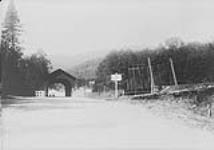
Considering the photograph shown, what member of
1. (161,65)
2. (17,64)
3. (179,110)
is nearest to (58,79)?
(17,64)

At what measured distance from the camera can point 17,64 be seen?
4.28ft

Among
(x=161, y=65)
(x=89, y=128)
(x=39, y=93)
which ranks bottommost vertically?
(x=89, y=128)

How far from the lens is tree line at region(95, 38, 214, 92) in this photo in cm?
134

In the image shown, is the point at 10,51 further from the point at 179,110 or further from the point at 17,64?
the point at 179,110

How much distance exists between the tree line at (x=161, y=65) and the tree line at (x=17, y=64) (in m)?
0.27

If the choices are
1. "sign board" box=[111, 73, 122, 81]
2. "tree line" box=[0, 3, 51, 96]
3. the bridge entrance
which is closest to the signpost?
"sign board" box=[111, 73, 122, 81]

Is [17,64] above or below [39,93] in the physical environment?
above

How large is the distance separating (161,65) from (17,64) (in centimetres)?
64

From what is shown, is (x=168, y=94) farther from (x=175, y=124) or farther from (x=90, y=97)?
(x=90, y=97)

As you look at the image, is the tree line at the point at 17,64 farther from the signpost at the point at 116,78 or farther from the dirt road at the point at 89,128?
the signpost at the point at 116,78

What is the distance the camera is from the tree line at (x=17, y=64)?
1289mm

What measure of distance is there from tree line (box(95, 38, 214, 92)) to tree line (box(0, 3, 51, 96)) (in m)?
0.27

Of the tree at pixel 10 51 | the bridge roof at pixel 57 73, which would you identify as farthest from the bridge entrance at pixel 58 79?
the tree at pixel 10 51

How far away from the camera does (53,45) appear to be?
136 centimetres
